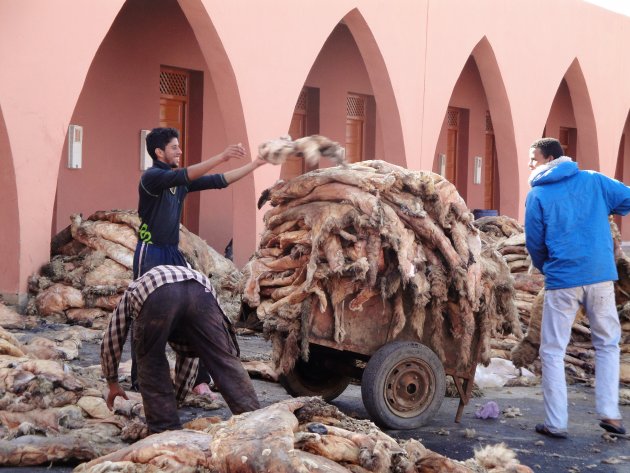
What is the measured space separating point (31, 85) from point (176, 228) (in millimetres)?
4158

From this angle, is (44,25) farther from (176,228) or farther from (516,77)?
(516,77)

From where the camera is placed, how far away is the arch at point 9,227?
9797mm

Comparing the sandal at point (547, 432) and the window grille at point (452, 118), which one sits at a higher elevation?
the window grille at point (452, 118)

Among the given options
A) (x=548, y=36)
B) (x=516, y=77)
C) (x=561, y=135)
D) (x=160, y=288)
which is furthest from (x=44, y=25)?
(x=561, y=135)

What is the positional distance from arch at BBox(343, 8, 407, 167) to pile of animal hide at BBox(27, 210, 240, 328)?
13.6 feet

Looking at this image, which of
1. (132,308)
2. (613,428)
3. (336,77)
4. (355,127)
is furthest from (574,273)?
(355,127)

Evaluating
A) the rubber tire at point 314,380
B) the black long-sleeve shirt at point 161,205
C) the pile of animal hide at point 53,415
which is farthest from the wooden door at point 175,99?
the black long-sleeve shirt at point 161,205

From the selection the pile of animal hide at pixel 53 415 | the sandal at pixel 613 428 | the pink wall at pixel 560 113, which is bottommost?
the sandal at pixel 613 428

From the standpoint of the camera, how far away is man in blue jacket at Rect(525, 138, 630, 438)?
647 cm

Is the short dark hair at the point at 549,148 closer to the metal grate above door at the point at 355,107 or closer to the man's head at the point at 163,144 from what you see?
the man's head at the point at 163,144

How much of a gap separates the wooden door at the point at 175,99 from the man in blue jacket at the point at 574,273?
815cm

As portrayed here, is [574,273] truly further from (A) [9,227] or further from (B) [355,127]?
(B) [355,127]

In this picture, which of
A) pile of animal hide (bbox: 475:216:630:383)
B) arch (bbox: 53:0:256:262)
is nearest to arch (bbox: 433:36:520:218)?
arch (bbox: 53:0:256:262)

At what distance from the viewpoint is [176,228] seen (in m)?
6.43
